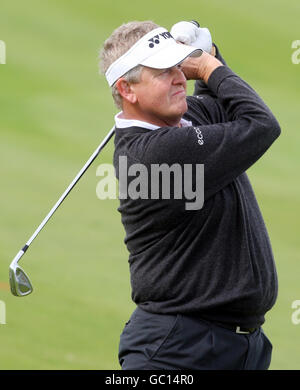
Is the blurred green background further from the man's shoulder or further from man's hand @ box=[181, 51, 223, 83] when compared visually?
man's hand @ box=[181, 51, 223, 83]

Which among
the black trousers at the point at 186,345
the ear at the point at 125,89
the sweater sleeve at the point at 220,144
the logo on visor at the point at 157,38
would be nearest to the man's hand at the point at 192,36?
the logo on visor at the point at 157,38

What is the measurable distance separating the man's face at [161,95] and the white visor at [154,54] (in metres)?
0.05

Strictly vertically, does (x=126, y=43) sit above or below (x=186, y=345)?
above

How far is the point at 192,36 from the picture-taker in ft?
14.5

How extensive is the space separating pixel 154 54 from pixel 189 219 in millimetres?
710

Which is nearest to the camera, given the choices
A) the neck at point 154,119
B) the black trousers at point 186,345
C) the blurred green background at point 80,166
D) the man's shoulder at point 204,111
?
the black trousers at point 186,345

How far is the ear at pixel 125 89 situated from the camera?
4.20 m

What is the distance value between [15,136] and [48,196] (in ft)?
5.75

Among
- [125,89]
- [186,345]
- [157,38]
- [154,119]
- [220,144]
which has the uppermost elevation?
[157,38]

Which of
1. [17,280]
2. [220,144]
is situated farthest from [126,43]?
[17,280]

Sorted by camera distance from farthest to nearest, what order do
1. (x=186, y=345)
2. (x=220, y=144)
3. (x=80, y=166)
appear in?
(x=80, y=166) < (x=186, y=345) < (x=220, y=144)

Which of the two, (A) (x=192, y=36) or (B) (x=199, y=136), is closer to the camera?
(B) (x=199, y=136)

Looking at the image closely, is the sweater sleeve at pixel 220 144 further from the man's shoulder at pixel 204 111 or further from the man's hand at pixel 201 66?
the man's shoulder at pixel 204 111

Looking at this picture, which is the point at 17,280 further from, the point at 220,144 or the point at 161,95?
the point at 220,144
